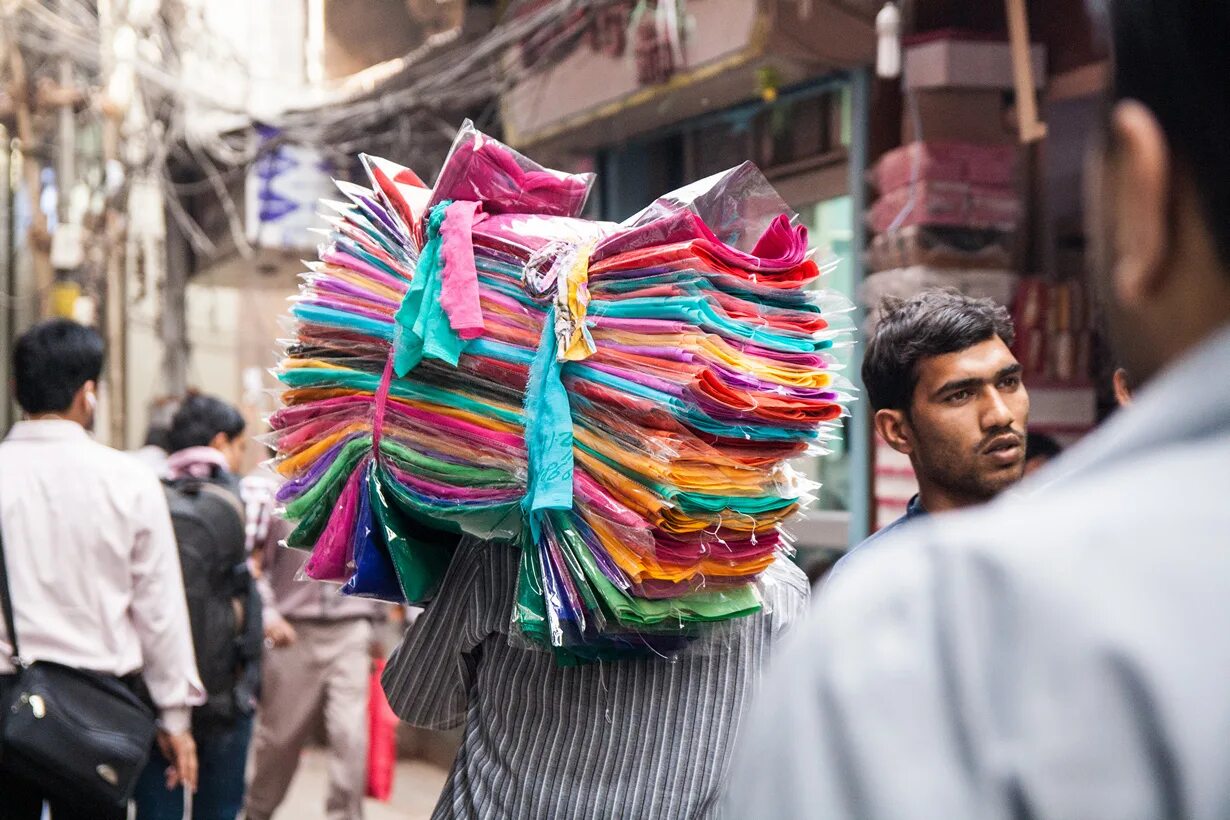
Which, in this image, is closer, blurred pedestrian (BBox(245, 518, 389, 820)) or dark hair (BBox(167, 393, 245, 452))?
dark hair (BBox(167, 393, 245, 452))

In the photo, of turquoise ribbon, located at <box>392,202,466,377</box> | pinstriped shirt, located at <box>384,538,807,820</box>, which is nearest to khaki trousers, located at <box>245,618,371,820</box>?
pinstriped shirt, located at <box>384,538,807,820</box>

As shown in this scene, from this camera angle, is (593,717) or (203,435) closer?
(593,717)

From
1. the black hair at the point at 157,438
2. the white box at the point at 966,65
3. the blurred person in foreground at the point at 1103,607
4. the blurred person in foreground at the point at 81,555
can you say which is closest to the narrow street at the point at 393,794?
the black hair at the point at 157,438

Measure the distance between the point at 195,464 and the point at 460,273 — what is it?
10.00 feet

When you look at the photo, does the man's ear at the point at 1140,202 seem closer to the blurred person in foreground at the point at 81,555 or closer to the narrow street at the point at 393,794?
the blurred person in foreground at the point at 81,555

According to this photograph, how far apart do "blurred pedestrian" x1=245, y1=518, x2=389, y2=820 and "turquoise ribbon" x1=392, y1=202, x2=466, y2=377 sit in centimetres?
370

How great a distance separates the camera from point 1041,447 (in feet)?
15.8

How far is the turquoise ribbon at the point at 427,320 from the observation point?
199cm

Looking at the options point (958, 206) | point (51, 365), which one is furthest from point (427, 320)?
point (958, 206)

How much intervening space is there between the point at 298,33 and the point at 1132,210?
39.2 ft

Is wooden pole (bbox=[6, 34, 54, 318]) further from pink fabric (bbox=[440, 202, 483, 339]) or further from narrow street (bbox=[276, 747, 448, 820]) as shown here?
pink fabric (bbox=[440, 202, 483, 339])

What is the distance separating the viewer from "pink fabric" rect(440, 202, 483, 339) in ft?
6.45

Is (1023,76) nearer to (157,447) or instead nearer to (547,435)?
(547,435)

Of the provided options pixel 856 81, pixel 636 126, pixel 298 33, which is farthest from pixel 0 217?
pixel 856 81
